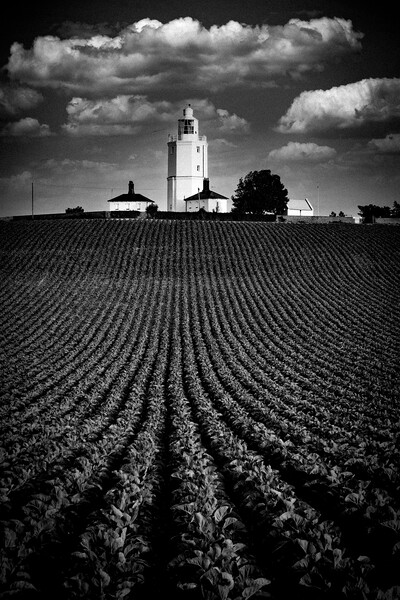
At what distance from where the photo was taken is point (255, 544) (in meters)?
8.48

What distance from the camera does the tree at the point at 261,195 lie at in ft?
397

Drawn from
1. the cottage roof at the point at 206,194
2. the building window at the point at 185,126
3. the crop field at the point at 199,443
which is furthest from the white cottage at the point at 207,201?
the crop field at the point at 199,443

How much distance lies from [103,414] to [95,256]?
139ft

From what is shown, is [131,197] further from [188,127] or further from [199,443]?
[199,443]

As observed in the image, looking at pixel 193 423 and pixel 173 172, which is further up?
pixel 173 172

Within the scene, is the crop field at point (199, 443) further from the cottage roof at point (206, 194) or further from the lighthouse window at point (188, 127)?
the lighthouse window at point (188, 127)

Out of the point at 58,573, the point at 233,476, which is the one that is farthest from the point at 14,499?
the point at 233,476

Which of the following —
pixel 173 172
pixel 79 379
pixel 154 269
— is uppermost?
pixel 173 172

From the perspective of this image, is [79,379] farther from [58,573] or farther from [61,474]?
[58,573]

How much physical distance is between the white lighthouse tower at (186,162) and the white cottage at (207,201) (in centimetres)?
117

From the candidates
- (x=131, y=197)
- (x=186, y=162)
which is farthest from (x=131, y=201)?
(x=186, y=162)

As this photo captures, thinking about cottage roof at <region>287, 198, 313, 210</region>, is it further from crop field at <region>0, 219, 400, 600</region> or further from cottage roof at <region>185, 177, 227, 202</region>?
crop field at <region>0, 219, 400, 600</region>

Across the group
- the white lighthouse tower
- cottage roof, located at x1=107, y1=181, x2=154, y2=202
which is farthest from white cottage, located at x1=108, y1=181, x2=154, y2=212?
the white lighthouse tower

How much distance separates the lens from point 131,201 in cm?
13275
